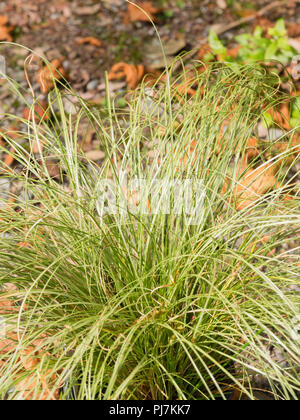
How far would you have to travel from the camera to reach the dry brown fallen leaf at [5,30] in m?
2.87

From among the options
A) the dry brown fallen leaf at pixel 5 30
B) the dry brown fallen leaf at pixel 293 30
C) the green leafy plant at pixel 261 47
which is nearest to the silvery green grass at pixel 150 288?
the green leafy plant at pixel 261 47

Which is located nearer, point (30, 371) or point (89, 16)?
point (30, 371)

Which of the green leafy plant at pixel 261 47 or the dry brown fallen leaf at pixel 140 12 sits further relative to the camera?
the dry brown fallen leaf at pixel 140 12

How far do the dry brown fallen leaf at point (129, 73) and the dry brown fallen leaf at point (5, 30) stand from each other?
0.67 m

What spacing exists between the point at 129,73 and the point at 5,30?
84 centimetres

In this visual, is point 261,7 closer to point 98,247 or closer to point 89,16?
point 89,16

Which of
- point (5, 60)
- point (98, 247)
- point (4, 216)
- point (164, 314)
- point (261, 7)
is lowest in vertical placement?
point (164, 314)

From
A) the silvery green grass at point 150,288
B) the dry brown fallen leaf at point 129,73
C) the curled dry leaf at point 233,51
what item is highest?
the curled dry leaf at point 233,51

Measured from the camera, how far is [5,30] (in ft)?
9.57

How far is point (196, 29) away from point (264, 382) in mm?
2187

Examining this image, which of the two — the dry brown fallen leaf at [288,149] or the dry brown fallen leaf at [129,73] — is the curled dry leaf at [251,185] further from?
the dry brown fallen leaf at [129,73]
